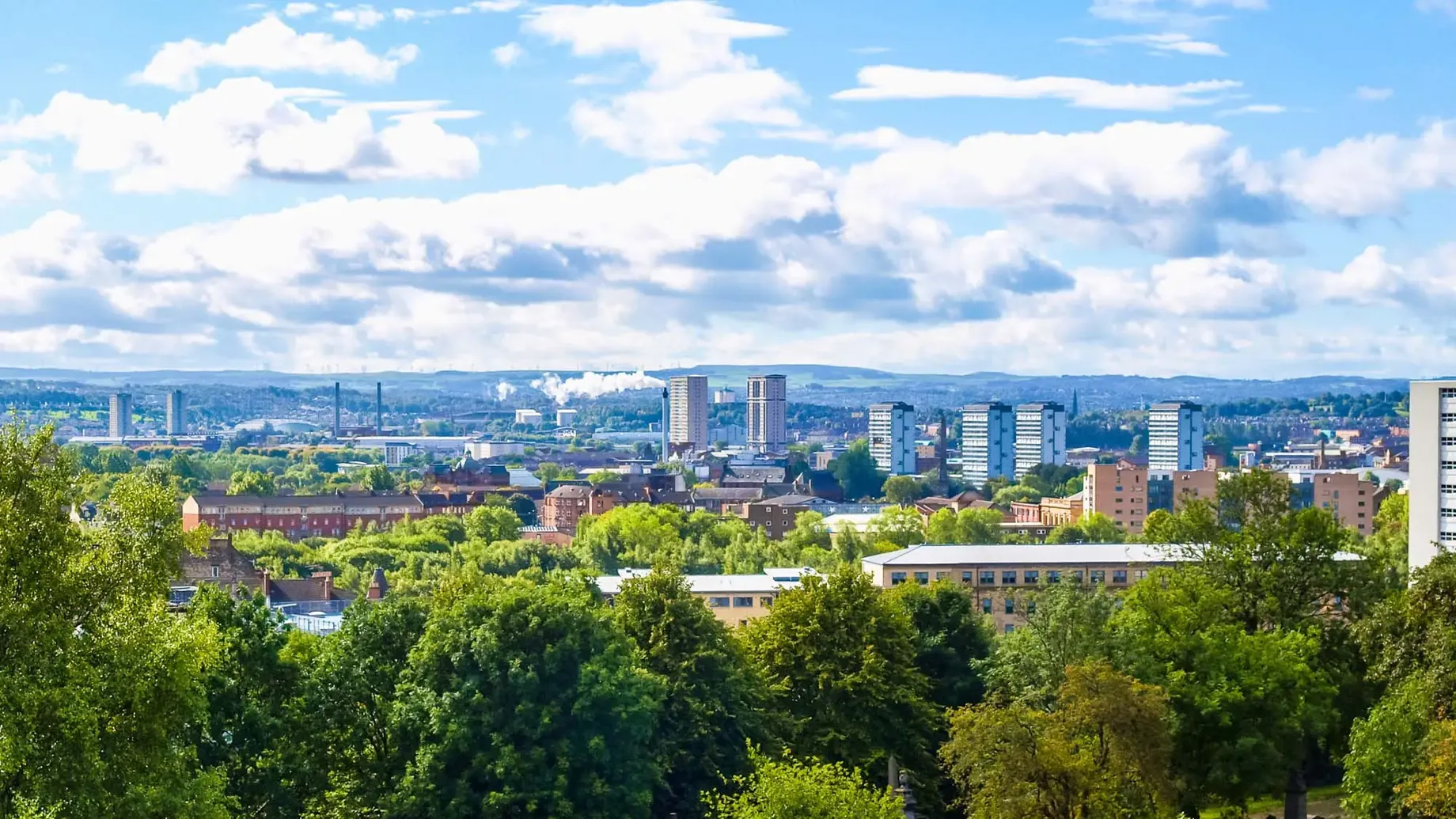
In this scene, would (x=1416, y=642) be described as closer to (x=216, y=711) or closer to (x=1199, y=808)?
(x=1199, y=808)

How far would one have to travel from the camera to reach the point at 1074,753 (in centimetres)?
3997

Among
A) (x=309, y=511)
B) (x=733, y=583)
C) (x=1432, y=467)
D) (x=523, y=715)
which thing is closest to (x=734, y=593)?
(x=733, y=583)

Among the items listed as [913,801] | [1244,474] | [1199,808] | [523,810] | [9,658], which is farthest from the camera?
[1244,474]

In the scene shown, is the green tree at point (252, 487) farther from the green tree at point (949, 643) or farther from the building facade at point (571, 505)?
the green tree at point (949, 643)

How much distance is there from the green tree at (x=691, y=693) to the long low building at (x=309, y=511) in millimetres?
120394

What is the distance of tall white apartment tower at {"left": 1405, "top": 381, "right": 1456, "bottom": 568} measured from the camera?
72.4 metres

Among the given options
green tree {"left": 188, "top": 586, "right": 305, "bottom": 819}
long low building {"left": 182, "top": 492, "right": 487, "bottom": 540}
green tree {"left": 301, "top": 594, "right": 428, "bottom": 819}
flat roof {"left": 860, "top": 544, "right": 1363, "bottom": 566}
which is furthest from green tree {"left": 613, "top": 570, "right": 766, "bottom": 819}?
long low building {"left": 182, "top": 492, "right": 487, "bottom": 540}

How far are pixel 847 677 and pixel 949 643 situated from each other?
249 inches

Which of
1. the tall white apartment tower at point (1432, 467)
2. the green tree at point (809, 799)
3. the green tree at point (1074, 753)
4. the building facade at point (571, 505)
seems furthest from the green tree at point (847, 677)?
the building facade at point (571, 505)

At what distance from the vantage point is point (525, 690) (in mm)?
42031

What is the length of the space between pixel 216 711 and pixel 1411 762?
24355mm

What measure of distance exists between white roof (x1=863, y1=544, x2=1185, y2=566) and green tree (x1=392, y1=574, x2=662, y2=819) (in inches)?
1654

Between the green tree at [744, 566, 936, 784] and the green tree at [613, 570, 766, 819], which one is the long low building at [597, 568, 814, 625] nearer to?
the green tree at [744, 566, 936, 784]

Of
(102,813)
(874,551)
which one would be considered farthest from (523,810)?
(874,551)
